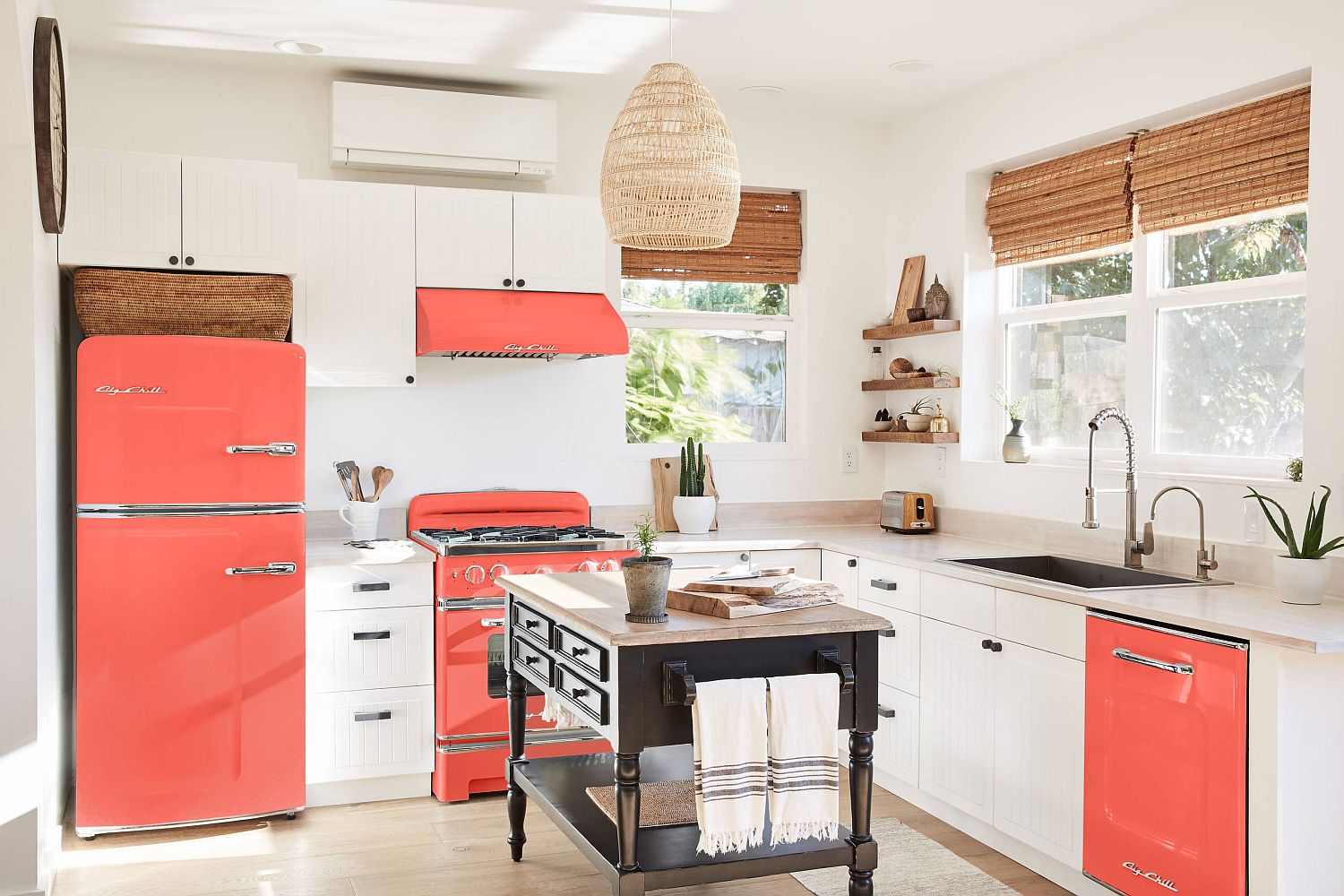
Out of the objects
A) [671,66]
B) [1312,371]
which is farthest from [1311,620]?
[671,66]

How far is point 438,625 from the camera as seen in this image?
4.26 metres

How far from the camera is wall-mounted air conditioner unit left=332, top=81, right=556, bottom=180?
14.9 feet

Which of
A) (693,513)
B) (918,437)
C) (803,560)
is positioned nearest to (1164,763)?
(803,560)

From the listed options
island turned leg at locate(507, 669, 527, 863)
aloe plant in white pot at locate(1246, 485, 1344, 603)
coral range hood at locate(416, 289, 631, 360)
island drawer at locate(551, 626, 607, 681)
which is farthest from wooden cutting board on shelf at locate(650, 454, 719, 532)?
aloe plant in white pot at locate(1246, 485, 1344, 603)

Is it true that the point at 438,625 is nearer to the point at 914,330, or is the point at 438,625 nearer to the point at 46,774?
the point at 46,774

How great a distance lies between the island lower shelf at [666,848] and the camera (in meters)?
2.78

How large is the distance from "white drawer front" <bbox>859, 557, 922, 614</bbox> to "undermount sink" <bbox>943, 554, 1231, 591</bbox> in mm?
166

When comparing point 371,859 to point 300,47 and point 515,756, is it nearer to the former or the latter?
point 515,756

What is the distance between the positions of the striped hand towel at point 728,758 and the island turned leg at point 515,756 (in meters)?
1.06

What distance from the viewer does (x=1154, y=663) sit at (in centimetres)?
301

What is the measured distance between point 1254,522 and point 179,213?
12.1ft

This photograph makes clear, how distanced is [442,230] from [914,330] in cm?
201

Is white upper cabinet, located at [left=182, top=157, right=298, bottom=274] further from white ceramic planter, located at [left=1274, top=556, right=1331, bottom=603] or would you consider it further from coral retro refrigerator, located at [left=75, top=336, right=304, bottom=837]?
white ceramic planter, located at [left=1274, top=556, right=1331, bottom=603]

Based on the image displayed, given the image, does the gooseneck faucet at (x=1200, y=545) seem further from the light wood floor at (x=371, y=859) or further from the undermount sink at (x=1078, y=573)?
the light wood floor at (x=371, y=859)
